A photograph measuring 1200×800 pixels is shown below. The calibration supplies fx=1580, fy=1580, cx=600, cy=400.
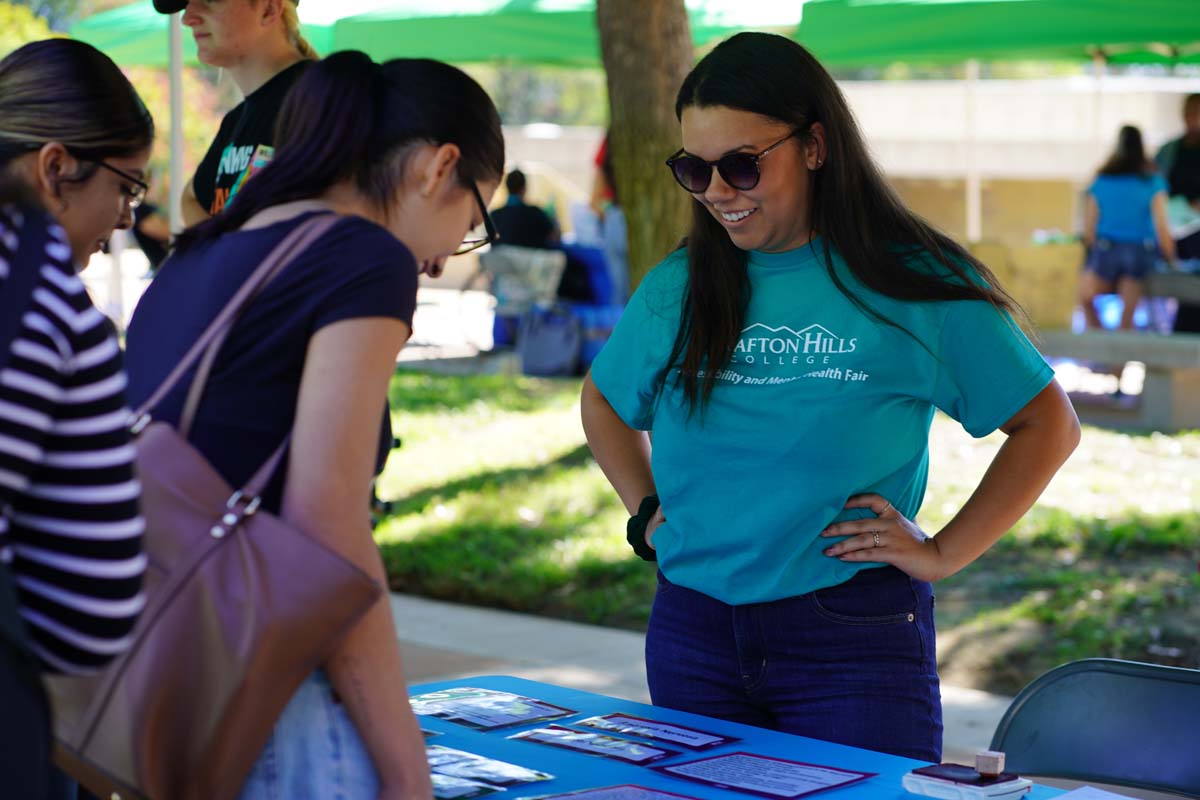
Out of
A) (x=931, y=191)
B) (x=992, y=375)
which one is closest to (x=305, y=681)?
(x=992, y=375)

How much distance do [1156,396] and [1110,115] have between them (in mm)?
15925

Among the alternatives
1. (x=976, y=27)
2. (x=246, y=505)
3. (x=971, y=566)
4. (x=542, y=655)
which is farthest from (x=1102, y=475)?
(x=246, y=505)

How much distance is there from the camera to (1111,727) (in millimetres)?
2713

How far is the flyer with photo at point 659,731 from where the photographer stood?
7.88 ft

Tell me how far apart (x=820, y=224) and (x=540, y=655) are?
3.42 metres

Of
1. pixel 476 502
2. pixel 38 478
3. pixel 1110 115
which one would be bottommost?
pixel 476 502

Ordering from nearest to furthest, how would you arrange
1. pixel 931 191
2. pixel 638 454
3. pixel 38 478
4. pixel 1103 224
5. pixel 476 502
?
pixel 38 478, pixel 638 454, pixel 476 502, pixel 1103 224, pixel 931 191

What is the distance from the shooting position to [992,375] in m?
2.61

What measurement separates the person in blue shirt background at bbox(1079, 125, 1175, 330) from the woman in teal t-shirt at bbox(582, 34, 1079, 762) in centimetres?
936

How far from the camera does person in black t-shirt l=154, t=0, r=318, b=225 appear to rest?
3.44 meters

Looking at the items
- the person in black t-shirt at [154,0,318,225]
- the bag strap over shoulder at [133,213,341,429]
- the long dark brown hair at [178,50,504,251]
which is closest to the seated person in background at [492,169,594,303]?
the person in black t-shirt at [154,0,318,225]

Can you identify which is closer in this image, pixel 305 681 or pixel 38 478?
pixel 38 478

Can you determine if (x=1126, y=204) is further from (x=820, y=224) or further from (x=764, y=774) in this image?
(x=764, y=774)

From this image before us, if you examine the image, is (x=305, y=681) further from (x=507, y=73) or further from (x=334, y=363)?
(x=507, y=73)
